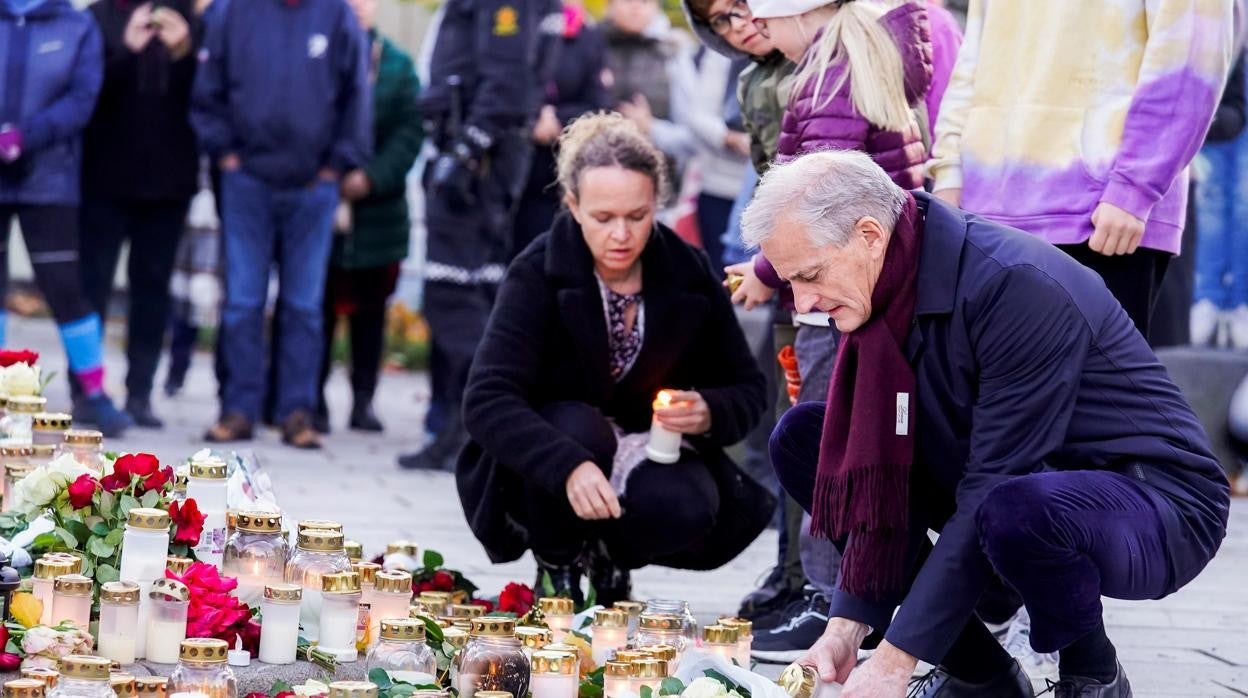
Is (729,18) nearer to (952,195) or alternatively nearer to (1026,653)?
(952,195)

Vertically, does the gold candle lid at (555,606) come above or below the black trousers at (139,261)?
above

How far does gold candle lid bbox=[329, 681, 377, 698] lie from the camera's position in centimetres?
274

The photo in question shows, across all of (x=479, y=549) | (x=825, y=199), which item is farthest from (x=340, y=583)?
(x=479, y=549)

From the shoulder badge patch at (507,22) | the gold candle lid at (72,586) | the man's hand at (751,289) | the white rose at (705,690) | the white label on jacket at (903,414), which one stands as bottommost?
the gold candle lid at (72,586)

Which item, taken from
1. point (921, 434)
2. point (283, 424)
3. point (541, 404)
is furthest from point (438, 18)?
point (921, 434)

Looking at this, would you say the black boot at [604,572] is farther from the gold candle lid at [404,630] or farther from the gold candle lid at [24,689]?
the gold candle lid at [24,689]

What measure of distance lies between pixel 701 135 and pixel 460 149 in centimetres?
136

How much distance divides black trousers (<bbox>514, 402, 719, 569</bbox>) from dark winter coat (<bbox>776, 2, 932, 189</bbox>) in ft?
2.66

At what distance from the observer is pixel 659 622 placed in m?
3.54

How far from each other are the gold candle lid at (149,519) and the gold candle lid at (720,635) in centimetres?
104

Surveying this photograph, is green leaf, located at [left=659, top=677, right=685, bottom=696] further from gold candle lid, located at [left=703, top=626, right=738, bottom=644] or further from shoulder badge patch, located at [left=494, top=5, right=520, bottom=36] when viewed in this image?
shoulder badge patch, located at [left=494, top=5, right=520, bottom=36]

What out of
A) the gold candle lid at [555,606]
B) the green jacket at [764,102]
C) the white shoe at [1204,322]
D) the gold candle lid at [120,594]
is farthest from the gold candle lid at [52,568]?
the white shoe at [1204,322]

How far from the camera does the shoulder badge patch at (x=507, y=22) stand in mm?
7340

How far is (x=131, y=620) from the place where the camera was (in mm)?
3137
